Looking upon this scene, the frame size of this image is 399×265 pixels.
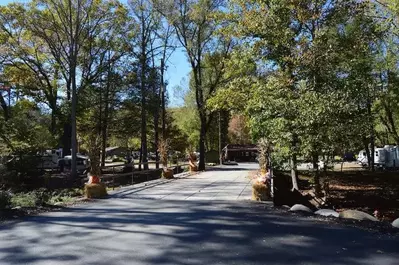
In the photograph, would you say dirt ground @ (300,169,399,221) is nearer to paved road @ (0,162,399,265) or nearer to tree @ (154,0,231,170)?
paved road @ (0,162,399,265)

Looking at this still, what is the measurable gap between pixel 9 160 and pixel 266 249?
21000 millimetres

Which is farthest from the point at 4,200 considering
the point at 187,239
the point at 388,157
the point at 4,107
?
the point at 388,157

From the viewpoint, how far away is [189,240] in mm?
7016

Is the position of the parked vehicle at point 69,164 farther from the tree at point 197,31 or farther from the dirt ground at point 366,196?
the dirt ground at point 366,196

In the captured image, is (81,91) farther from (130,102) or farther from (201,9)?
(201,9)

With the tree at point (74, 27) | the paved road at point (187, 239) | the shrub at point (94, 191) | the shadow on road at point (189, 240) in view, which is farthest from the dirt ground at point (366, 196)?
the tree at point (74, 27)

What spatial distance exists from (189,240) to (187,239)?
93 millimetres

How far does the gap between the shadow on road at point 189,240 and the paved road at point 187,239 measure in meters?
0.01

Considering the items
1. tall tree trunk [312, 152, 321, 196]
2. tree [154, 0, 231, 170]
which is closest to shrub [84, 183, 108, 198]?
tall tree trunk [312, 152, 321, 196]

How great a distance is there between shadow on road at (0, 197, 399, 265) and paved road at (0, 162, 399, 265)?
14 mm

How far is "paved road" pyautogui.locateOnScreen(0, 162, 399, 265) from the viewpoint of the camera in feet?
19.4

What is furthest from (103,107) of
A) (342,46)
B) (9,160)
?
(342,46)

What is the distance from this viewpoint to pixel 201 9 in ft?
117

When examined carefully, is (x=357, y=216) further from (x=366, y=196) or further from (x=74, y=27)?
(x=74, y=27)
